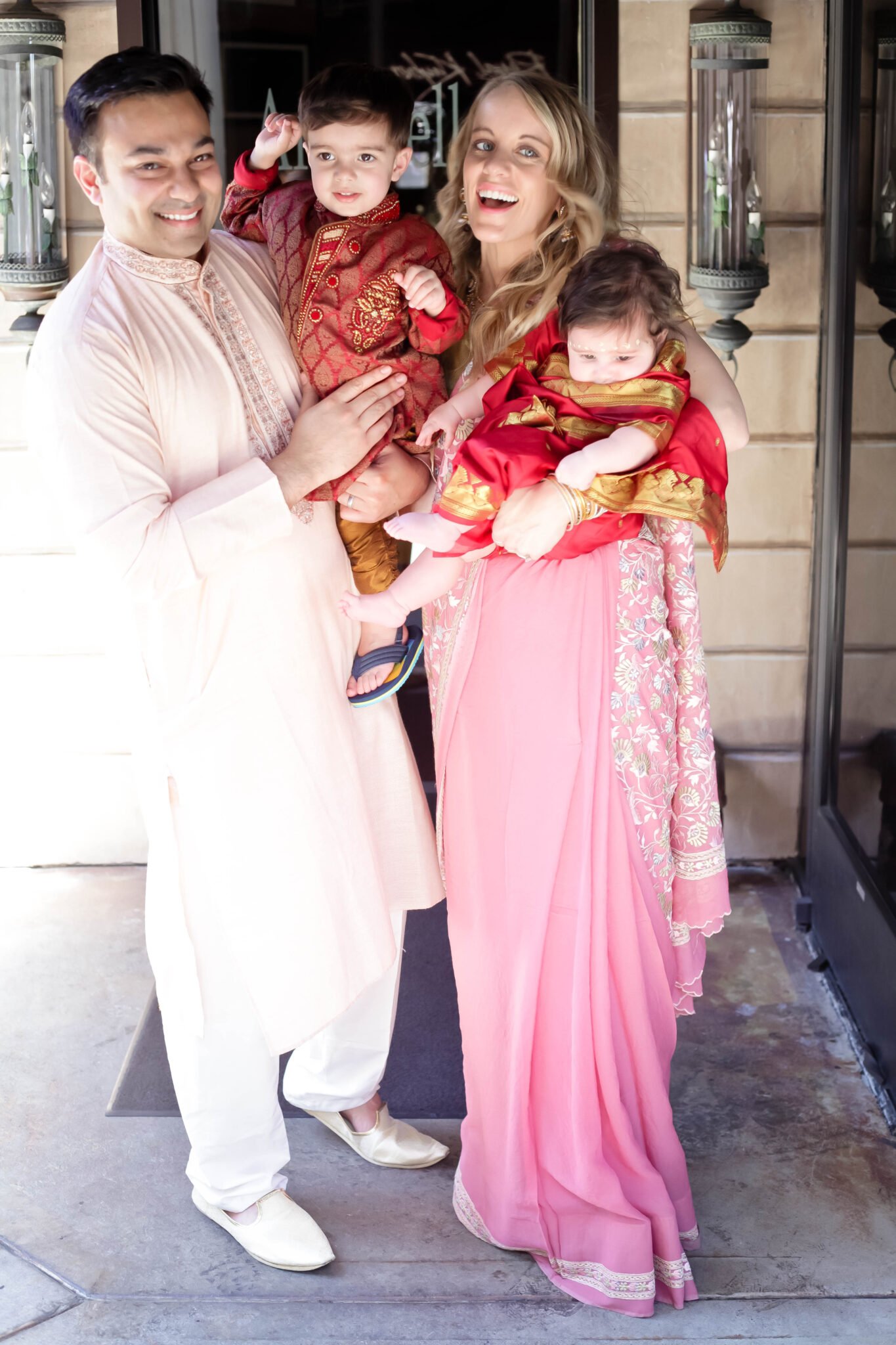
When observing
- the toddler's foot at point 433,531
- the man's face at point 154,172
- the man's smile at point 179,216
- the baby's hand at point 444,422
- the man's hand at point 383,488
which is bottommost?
the toddler's foot at point 433,531

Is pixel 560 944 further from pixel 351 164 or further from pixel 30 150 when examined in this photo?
pixel 30 150

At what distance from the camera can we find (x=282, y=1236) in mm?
2537

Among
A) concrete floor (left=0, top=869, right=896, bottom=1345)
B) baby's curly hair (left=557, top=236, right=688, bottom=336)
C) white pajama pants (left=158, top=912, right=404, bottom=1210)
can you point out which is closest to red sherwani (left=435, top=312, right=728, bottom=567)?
baby's curly hair (left=557, top=236, right=688, bottom=336)

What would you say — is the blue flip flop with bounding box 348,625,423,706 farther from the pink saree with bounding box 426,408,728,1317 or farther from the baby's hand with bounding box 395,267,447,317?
the baby's hand with bounding box 395,267,447,317

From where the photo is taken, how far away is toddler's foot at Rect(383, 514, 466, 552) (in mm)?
2266

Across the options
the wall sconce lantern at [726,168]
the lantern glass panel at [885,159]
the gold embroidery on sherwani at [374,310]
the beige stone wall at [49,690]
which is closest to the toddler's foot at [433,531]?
the gold embroidery on sherwani at [374,310]

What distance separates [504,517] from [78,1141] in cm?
165

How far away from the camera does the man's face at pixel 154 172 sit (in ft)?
7.20

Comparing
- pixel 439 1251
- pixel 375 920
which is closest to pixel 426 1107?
pixel 439 1251

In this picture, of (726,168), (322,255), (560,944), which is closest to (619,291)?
(322,255)

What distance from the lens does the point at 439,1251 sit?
2.56 m

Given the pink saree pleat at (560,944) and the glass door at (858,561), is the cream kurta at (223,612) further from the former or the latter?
the glass door at (858,561)

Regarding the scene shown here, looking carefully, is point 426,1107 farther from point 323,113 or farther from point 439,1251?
point 323,113

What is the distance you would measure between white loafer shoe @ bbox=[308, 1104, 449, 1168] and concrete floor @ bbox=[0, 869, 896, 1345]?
2cm
